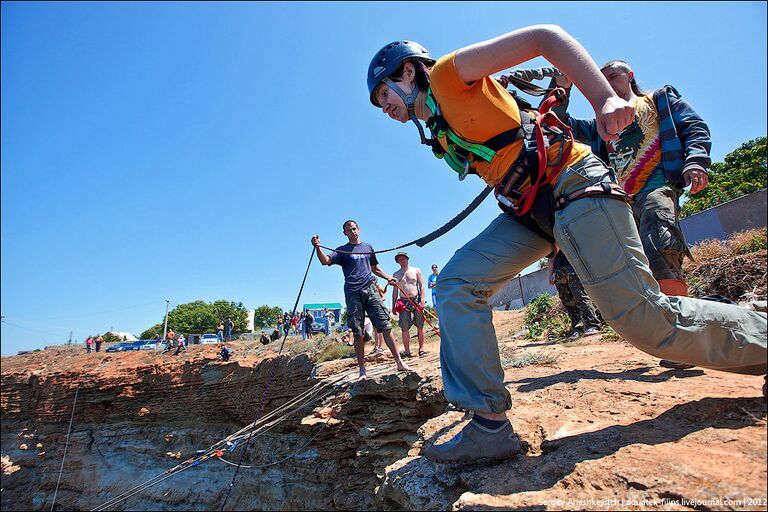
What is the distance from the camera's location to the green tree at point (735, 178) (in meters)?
10.1

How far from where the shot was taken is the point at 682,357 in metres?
1.40

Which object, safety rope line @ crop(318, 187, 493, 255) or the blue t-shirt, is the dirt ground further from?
the blue t-shirt

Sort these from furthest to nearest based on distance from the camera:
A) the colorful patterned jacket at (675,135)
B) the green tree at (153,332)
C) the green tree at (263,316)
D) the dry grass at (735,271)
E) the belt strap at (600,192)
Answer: the green tree at (263,316) → the green tree at (153,332) → the dry grass at (735,271) → the colorful patterned jacket at (675,135) → the belt strap at (600,192)

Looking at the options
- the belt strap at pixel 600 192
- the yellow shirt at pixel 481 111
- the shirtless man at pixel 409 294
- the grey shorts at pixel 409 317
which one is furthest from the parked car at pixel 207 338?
the belt strap at pixel 600 192

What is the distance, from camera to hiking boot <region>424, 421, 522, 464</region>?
5.50 feet

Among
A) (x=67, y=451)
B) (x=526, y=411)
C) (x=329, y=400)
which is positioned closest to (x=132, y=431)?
(x=67, y=451)

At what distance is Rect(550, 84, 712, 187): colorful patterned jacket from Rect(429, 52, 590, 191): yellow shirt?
90cm

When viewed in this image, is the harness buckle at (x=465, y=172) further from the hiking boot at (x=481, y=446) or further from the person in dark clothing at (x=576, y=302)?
the person in dark clothing at (x=576, y=302)

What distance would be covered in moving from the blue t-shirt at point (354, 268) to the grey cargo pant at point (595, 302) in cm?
381

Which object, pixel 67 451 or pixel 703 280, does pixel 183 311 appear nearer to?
pixel 67 451

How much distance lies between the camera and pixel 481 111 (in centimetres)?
161

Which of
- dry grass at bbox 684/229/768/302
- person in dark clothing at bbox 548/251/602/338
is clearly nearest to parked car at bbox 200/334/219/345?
person in dark clothing at bbox 548/251/602/338

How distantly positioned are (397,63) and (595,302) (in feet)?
4.33

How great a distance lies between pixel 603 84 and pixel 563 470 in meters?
1.37
